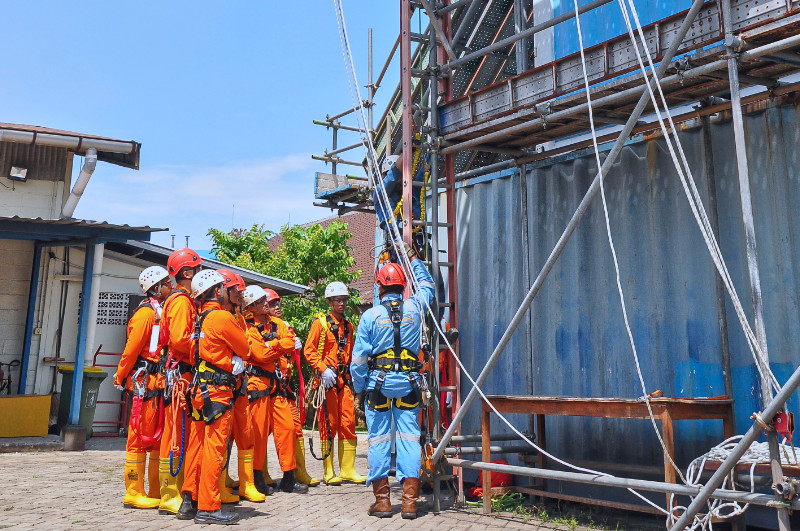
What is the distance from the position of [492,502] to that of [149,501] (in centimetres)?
348

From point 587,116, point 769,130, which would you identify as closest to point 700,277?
point 769,130

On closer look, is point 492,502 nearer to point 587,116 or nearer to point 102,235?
point 587,116

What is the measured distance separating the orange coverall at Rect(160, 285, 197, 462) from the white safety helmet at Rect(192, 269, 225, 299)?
17 cm

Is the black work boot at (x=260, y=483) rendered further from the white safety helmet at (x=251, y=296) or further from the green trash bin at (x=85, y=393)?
the green trash bin at (x=85, y=393)

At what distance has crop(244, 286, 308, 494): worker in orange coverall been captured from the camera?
7.84m

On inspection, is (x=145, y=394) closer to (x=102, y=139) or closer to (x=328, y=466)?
(x=328, y=466)

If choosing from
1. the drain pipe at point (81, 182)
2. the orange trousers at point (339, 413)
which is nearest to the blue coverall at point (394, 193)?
the orange trousers at point (339, 413)

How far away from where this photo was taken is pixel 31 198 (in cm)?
1427

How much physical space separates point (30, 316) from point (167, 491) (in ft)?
28.0

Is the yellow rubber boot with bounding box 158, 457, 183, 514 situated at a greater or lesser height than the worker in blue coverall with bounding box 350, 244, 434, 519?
lesser

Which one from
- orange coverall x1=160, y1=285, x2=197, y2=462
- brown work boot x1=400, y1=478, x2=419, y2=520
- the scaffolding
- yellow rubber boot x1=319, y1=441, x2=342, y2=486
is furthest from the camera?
yellow rubber boot x1=319, y1=441, x2=342, y2=486

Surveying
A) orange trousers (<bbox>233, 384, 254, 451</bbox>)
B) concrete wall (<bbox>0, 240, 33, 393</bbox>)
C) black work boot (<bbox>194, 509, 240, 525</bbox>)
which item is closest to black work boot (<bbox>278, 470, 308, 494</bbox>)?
orange trousers (<bbox>233, 384, 254, 451</bbox>)

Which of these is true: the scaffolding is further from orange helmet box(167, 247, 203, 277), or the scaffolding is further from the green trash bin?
the green trash bin

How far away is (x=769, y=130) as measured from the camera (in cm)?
616
